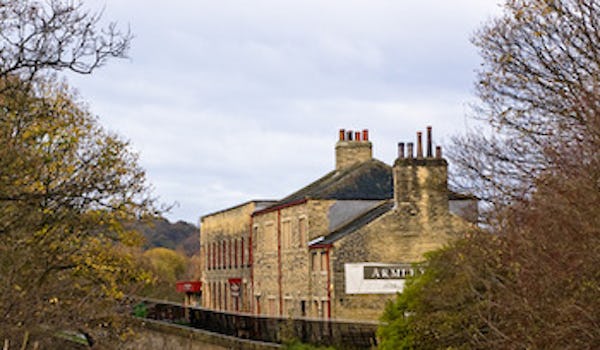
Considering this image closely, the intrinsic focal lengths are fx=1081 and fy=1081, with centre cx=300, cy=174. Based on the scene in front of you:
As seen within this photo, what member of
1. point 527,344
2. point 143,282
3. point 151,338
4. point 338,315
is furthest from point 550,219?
point 151,338

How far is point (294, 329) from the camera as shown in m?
29.5

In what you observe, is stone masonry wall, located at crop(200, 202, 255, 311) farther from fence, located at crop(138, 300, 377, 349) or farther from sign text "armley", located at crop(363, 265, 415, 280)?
sign text "armley", located at crop(363, 265, 415, 280)

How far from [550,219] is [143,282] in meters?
12.5

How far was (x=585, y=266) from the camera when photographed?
12836mm

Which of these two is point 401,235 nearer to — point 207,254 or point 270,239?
point 270,239

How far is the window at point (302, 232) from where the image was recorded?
38375 mm

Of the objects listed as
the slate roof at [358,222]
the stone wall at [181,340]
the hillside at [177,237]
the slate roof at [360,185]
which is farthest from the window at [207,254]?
the hillside at [177,237]

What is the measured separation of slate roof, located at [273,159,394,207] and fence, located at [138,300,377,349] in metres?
5.69

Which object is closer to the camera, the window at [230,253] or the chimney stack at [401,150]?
the chimney stack at [401,150]

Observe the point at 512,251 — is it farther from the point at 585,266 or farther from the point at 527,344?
the point at 585,266

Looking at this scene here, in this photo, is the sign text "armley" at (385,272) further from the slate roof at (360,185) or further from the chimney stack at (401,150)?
the slate roof at (360,185)

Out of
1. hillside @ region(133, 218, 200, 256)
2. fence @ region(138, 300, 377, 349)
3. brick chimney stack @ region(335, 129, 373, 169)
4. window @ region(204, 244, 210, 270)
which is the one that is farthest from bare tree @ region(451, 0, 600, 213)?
hillside @ region(133, 218, 200, 256)

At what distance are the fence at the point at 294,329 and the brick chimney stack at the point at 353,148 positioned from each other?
8.64m

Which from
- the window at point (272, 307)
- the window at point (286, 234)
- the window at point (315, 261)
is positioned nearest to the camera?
the window at point (315, 261)
